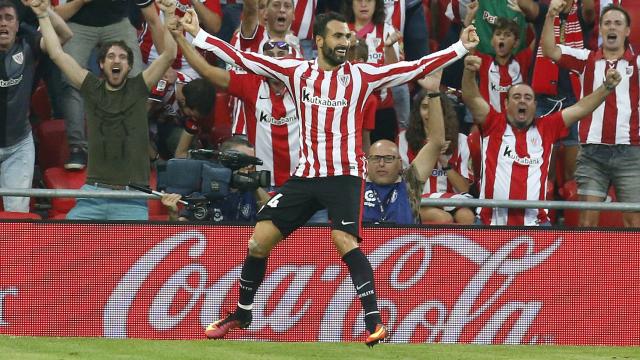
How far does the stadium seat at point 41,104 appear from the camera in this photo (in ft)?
42.3

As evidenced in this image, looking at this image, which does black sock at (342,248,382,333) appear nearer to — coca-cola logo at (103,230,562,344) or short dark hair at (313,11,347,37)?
coca-cola logo at (103,230,562,344)

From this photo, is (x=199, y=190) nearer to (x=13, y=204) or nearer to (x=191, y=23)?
(x=191, y=23)

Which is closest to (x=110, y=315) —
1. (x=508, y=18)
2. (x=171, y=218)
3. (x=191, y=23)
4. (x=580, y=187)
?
(x=171, y=218)

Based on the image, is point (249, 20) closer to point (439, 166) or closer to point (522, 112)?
point (439, 166)

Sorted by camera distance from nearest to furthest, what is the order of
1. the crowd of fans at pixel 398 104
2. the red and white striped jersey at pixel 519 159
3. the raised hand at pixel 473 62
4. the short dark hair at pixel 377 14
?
the raised hand at pixel 473 62, the crowd of fans at pixel 398 104, the red and white striped jersey at pixel 519 159, the short dark hair at pixel 377 14

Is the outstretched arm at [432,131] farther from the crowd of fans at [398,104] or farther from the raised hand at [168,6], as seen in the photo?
the raised hand at [168,6]

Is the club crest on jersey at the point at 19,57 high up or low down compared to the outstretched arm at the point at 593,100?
up

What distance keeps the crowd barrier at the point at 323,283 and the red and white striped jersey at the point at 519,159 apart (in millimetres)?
1461

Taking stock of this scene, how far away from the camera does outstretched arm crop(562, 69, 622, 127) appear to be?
11.2 m

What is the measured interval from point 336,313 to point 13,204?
3.07m

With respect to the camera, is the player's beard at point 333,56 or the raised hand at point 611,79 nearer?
the player's beard at point 333,56

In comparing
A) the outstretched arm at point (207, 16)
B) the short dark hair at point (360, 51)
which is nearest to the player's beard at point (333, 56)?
the short dark hair at point (360, 51)

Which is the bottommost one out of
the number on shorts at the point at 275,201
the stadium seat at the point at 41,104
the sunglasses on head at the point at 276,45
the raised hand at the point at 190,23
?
the number on shorts at the point at 275,201

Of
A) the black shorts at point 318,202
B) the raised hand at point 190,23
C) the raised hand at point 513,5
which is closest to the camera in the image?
the black shorts at point 318,202
